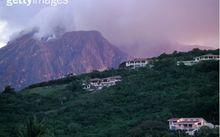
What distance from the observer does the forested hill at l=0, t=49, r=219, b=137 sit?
32312 millimetres

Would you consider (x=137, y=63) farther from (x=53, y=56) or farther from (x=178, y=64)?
(x=53, y=56)

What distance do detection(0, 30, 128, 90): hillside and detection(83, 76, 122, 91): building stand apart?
32.4 meters

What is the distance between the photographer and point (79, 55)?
279 ft

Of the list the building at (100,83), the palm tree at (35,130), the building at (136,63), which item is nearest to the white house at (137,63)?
the building at (136,63)

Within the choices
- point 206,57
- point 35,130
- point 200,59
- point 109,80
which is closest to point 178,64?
point 200,59

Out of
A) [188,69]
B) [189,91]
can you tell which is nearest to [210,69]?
[188,69]

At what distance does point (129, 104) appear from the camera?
38.7 m

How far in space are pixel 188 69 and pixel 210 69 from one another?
8.36 feet

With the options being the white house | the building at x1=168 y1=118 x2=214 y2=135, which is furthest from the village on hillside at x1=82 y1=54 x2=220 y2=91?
the building at x1=168 y1=118 x2=214 y2=135

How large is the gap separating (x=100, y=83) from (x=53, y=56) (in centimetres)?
3793

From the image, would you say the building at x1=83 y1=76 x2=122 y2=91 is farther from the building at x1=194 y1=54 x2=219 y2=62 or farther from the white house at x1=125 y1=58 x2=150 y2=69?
the building at x1=194 y1=54 x2=219 y2=62

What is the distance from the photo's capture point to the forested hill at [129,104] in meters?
32.3

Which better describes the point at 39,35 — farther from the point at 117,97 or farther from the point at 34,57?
the point at 117,97

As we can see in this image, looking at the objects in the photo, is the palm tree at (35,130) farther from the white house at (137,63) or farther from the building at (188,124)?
the white house at (137,63)
